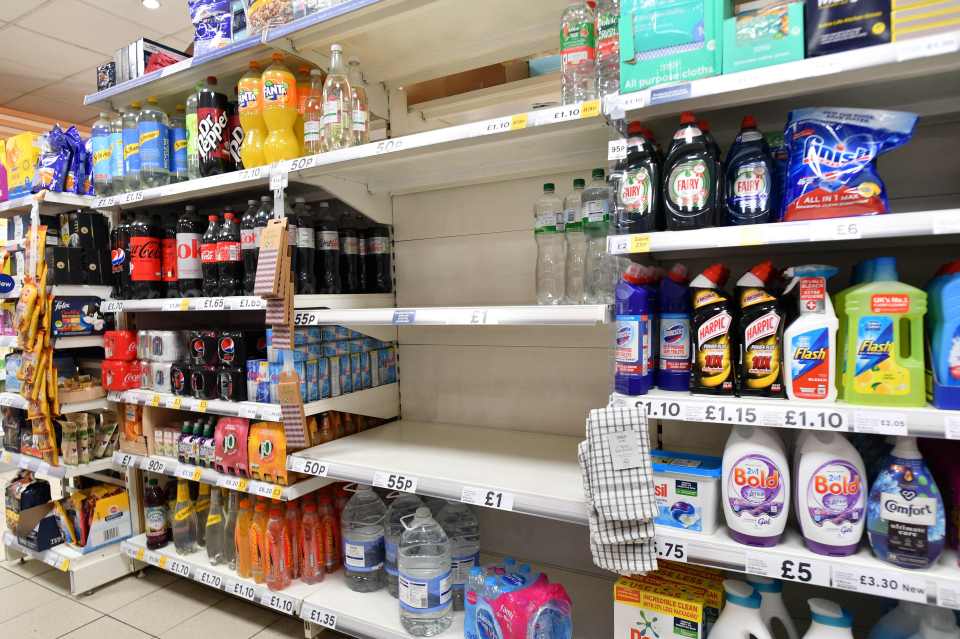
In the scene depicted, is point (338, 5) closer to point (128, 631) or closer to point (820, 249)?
point (820, 249)

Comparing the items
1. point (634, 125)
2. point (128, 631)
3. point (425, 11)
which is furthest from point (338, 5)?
point (128, 631)

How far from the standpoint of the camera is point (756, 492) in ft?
4.35

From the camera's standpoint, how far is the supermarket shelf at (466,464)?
161cm

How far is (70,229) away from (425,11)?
2.10 metres

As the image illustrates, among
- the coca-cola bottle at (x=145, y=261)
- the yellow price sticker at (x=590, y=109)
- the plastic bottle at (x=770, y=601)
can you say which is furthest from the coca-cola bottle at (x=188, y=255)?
the plastic bottle at (x=770, y=601)

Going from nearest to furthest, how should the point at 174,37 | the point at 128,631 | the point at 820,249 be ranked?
1. the point at 820,249
2. the point at 128,631
3. the point at 174,37

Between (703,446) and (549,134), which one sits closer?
(549,134)

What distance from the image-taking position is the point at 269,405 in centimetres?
214

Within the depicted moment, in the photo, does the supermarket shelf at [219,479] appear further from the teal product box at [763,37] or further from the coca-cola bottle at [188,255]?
the teal product box at [763,37]

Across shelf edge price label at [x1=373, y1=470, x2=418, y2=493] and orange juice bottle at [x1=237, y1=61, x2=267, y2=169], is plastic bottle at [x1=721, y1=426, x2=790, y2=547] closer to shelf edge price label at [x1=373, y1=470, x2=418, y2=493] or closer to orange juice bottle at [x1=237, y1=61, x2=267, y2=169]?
shelf edge price label at [x1=373, y1=470, x2=418, y2=493]

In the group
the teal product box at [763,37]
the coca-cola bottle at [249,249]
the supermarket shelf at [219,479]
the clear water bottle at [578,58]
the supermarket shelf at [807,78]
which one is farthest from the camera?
the coca-cola bottle at [249,249]

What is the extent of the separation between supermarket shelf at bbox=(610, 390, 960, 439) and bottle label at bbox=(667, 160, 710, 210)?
502 mm

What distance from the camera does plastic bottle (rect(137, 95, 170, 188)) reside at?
2496 mm

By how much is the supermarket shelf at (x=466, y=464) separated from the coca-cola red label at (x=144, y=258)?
122 cm
